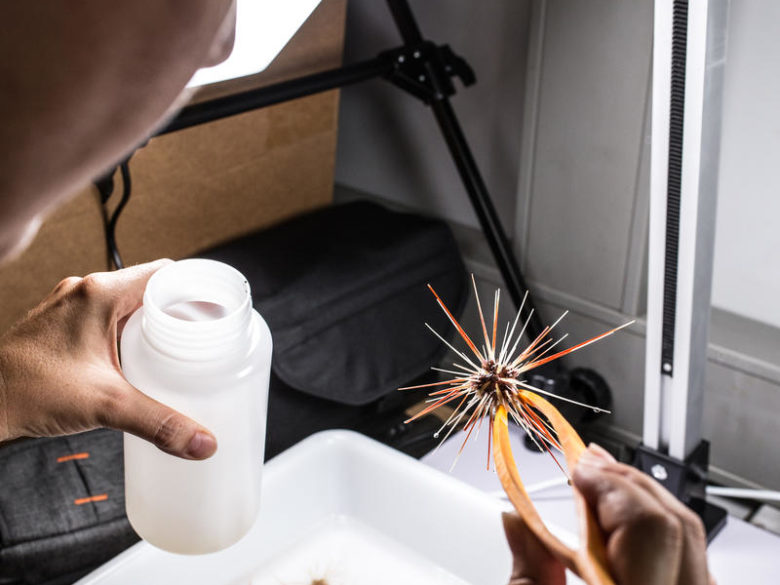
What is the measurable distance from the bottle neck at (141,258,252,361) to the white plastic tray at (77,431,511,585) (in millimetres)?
228

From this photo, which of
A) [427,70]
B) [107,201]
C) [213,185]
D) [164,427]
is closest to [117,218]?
[107,201]

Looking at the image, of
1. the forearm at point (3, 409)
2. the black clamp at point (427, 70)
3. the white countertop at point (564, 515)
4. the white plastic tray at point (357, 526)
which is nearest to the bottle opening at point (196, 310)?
the forearm at point (3, 409)

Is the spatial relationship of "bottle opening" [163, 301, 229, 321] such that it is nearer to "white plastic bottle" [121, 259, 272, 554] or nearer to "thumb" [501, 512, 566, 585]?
"white plastic bottle" [121, 259, 272, 554]

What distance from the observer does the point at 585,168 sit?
3.32 ft

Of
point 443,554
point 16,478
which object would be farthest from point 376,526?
point 16,478

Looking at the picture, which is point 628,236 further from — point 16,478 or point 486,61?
point 16,478

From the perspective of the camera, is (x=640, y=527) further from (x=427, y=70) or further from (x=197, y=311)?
(x=427, y=70)

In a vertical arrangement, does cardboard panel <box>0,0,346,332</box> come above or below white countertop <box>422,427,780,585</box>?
above

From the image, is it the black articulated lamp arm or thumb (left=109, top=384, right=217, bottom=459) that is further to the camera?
the black articulated lamp arm

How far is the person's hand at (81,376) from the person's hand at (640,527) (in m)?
0.22

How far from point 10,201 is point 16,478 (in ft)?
2.44

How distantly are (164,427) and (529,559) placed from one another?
0.21 meters

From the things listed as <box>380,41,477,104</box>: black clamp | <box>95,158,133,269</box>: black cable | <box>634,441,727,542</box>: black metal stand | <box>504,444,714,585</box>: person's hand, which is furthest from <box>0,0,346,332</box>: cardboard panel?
<box>504,444,714,585</box>: person's hand

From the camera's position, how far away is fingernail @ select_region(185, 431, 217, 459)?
0.52 metres
